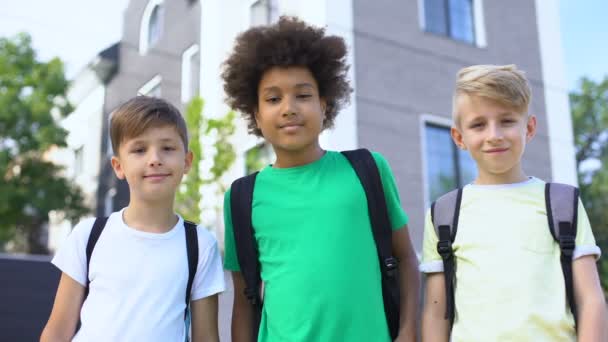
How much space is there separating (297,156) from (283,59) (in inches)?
14.5

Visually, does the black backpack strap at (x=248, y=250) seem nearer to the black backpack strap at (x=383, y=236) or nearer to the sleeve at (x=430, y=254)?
the black backpack strap at (x=383, y=236)

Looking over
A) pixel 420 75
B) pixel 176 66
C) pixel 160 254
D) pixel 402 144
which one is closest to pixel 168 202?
pixel 160 254

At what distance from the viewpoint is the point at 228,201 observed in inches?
86.0

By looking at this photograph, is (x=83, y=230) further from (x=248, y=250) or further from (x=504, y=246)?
(x=504, y=246)

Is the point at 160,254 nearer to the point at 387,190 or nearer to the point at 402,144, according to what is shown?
the point at 387,190

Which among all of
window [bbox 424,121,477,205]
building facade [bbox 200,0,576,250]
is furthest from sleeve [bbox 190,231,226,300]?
window [bbox 424,121,477,205]

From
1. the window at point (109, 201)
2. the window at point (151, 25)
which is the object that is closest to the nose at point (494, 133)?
the window at point (151, 25)

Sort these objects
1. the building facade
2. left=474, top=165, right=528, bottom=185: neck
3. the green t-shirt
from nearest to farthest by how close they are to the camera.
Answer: the green t-shirt < left=474, top=165, right=528, bottom=185: neck < the building facade

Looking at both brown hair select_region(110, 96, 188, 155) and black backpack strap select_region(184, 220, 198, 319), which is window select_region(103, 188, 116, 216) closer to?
brown hair select_region(110, 96, 188, 155)

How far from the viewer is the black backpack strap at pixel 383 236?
1.95m

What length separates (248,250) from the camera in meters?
2.05

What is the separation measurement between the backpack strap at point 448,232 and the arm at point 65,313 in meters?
1.22

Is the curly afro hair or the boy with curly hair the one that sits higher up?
the curly afro hair

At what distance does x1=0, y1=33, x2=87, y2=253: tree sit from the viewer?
Result: 15656mm
